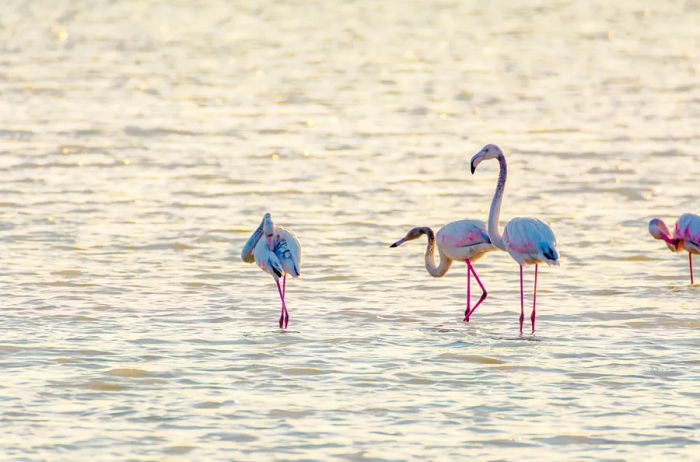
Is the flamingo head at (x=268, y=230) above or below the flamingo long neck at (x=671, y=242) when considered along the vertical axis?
above

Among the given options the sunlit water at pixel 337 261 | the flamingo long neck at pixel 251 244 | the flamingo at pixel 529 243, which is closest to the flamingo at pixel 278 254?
the flamingo long neck at pixel 251 244

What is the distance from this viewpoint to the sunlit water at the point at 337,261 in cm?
1034

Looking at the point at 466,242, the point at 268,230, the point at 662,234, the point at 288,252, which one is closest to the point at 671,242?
the point at 662,234

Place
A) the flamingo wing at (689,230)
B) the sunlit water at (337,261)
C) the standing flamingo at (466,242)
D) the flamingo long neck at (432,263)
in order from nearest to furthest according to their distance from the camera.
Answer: the sunlit water at (337,261), the standing flamingo at (466,242), the flamingo long neck at (432,263), the flamingo wing at (689,230)

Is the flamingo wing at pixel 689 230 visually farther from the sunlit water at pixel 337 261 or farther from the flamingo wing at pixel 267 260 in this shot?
the flamingo wing at pixel 267 260

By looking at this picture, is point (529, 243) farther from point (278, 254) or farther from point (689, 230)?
point (689, 230)

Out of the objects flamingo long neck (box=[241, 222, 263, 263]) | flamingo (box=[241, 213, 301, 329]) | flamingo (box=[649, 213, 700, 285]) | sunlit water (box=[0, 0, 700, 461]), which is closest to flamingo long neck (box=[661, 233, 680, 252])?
flamingo (box=[649, 213, 700, 285])

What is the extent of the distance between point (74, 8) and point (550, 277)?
39171 millimetres

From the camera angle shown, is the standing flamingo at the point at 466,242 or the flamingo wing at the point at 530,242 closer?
the flamingo wing at the point at 530,242

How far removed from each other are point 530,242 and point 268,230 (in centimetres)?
216

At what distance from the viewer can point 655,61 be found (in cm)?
3575

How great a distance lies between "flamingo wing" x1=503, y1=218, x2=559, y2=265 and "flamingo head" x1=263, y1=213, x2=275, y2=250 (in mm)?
1938

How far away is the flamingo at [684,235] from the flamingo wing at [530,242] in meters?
2.08

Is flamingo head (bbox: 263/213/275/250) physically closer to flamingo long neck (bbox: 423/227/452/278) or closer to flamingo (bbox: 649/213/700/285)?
flamingo long neck (bbox: 423/227/452/278)
